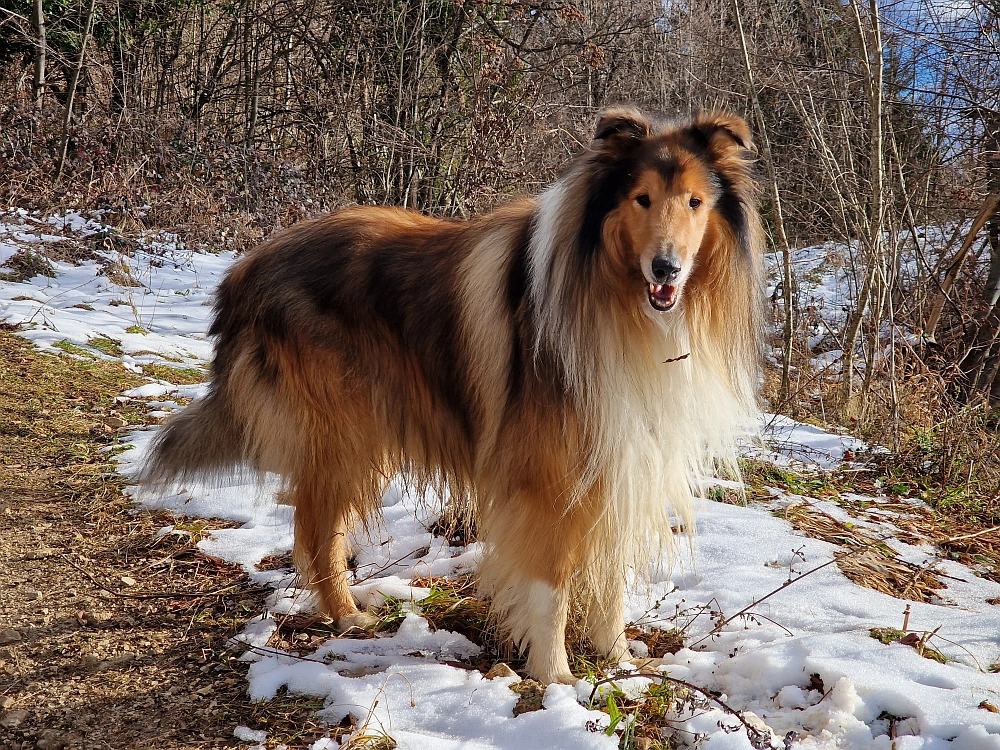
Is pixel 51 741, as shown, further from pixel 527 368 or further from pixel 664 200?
pixel 664 200

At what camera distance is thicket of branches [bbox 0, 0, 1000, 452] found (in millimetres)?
6086

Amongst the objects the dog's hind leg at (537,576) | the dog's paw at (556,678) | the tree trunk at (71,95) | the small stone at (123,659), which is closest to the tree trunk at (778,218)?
the dog's hind leg at (537,576)

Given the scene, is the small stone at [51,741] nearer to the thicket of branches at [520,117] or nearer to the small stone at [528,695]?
the small stone at [528,695]

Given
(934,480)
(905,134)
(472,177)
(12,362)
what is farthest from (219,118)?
(934,480)

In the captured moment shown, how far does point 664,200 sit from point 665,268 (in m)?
0.24

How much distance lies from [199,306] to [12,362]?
106 inches

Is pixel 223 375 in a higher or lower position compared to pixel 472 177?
lower

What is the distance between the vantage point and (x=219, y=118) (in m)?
12.1

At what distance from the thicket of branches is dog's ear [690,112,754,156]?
2.94 m

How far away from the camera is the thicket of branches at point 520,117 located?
6.09 meters

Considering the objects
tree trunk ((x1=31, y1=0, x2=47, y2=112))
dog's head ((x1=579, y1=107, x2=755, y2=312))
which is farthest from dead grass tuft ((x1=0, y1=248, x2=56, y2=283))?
dog's head ((x1=579, y1=107, x2=755, y2=312))

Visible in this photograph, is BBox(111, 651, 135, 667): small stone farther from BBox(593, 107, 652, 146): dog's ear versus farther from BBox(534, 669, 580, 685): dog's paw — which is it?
BBox(593, 107, 652, 146): dog's ear

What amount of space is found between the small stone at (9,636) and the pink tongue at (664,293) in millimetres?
2587

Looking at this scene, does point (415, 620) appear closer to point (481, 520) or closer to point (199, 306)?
point (481, 520)
